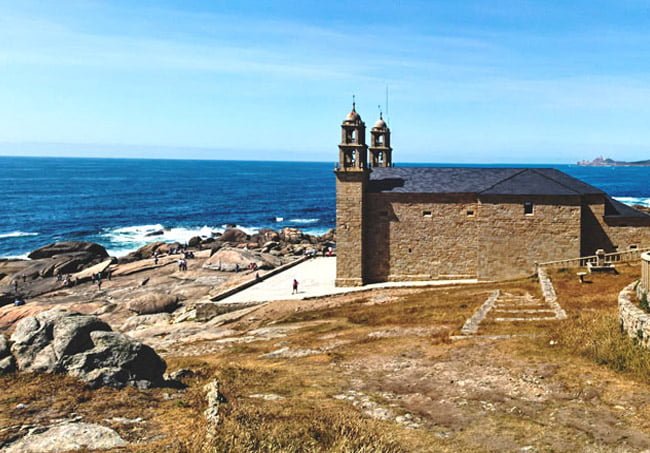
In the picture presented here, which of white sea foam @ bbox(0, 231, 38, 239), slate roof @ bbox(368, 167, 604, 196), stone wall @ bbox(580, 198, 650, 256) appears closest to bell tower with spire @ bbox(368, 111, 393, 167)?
slate roof @ bbox(368, 167, 604, 196)

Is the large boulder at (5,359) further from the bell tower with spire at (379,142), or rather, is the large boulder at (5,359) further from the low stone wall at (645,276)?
the bell tower with spire at (379,142)

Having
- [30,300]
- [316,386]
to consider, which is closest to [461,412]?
[316,386]

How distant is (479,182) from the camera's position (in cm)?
3638

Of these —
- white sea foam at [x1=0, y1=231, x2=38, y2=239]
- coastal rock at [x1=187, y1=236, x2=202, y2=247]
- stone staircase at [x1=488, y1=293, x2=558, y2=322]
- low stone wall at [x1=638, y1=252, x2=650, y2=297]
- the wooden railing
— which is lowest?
white sea foam at [x1=0, y1=231, x2=38, y2=239]

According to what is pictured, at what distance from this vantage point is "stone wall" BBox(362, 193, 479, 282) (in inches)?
1409

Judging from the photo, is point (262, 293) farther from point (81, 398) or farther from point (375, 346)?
point (81, 398)

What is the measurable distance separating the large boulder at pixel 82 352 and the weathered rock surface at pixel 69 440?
260 centimetres

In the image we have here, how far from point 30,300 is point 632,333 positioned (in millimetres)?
43176

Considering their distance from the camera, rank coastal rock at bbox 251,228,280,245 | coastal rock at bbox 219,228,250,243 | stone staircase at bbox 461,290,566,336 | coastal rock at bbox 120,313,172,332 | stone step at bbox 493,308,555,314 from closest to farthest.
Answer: stone staircase at bbox 461,290,566,336 < stone step at bbox 493,308,555,314 < coastal rock at bbox 120,313,172,332 < coastal rock at bbox 251,228,280,245 < coastal rock at bbox 219,228,250,243

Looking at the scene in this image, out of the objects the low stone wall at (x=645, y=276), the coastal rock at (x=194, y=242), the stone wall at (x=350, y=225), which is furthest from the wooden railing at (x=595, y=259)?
the coastal rock at (x=194, y=242)

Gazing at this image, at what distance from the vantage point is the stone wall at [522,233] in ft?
111

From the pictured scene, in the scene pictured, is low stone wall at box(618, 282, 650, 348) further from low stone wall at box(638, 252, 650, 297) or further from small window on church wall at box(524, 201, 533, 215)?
small window on church wall at box(524, 201, 533, 215)

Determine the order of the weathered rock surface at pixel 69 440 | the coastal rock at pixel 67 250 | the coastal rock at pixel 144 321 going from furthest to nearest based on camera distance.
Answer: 1. the coastal rock at pixel 67 250
2. the coastal rock at pixel 144 321
3. the weathered rock surface at pixel 69 440

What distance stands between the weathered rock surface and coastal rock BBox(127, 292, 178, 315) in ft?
88.6
